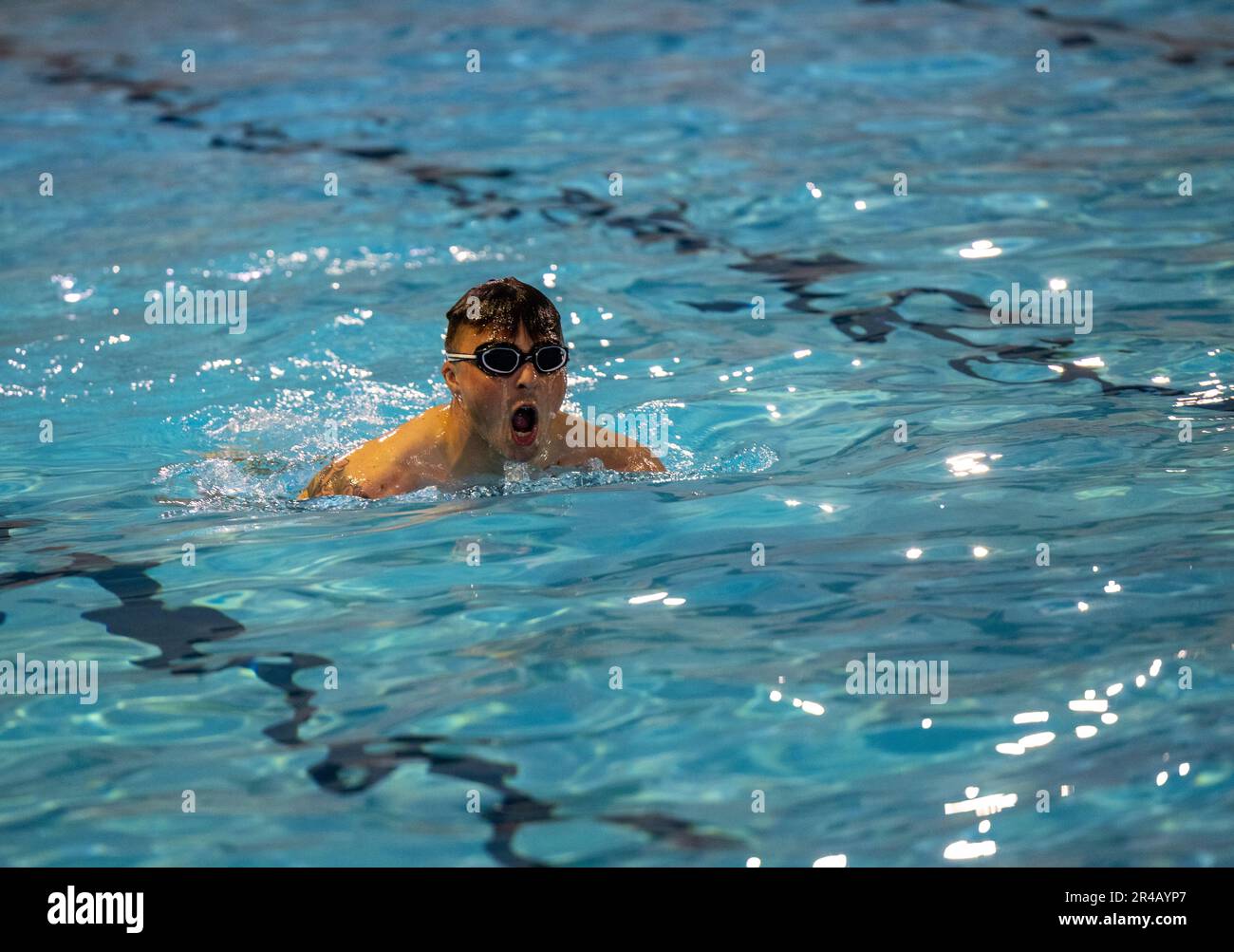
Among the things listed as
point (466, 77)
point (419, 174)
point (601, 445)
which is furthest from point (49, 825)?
point (466, 77)

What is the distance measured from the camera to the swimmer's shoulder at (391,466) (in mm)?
3930

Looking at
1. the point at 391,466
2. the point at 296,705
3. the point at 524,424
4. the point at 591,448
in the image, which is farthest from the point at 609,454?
the point at 296,705

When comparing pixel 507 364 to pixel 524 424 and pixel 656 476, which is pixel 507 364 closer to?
pixel 524 424

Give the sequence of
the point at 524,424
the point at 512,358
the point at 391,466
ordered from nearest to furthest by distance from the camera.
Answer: the point at 512,358
the point at 524,424
the point at 391,466

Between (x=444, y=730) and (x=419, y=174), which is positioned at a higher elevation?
(x=419, y=174)

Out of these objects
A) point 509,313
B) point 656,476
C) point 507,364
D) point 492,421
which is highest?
point 509,313

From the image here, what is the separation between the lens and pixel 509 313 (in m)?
3.66

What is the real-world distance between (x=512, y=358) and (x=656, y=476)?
1.92 ft

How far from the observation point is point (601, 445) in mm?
4004

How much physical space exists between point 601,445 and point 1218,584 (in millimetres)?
1652

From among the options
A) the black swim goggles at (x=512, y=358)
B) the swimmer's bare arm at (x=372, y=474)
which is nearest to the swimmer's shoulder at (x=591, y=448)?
the black swim goggles at (x=512, y=358)

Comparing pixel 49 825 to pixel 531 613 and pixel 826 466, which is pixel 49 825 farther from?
pixel 826 466

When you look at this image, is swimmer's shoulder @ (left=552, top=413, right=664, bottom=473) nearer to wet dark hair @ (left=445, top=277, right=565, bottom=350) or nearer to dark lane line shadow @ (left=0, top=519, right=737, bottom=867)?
wet dark hair @ (left=445, top=277, right=565, bottom=350)

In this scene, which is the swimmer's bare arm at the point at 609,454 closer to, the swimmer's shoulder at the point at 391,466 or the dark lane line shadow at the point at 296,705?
the swimmer's shoulder at the point at 391,466
